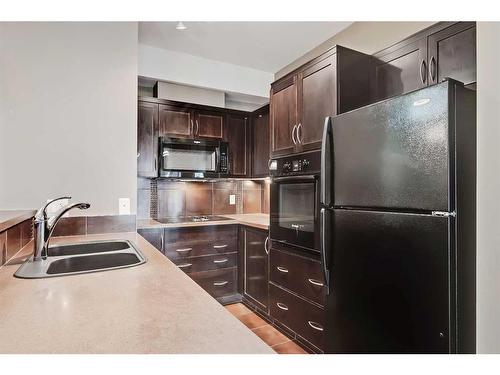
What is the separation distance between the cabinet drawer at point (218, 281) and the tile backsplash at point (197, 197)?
81 centimetres

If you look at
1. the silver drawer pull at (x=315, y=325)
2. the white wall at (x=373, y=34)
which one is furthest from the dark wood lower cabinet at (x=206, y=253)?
the white wall at (x=373, y=34)

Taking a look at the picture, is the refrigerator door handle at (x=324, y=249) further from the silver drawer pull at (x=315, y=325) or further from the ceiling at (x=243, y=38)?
the ceiling at (x=243, y=38)

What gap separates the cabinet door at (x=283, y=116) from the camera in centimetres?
232

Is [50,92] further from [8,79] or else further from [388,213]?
[388,213]

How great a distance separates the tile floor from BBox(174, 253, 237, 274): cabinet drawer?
1.36 ft

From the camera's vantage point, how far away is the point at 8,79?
1721 millimetres

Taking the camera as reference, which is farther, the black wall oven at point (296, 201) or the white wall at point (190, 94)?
the white wall at point (190, 94)

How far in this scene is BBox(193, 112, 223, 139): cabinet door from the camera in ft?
10.3

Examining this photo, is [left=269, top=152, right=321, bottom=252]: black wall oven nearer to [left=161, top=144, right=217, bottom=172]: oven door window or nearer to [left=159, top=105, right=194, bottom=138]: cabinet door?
[left=161, top=144, right=217, bottom=172]: oven door window

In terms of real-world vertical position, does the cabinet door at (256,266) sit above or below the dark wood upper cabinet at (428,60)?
below

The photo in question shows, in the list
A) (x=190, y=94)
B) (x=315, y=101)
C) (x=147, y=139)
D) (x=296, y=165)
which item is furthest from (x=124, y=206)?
(x=190, y=94)
